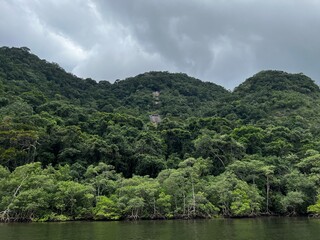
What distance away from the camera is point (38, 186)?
4212 centimetres

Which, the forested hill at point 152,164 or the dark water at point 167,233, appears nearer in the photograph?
the dark water at point 167,233

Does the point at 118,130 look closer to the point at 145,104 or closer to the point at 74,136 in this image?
the point at 74,136

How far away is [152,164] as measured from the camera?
186ft

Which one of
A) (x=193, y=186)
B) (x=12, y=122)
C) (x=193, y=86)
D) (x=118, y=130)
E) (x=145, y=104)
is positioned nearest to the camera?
(x=193, y=186)

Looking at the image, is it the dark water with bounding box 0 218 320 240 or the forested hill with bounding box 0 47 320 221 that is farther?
the forested hill with bounding box 0 47 320 221

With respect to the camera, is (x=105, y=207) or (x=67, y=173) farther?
(x=67, y=173)

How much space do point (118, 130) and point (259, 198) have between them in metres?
31.5

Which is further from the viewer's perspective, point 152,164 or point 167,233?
point 152,164

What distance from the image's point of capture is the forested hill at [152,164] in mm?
42250

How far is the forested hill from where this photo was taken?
42250 mm

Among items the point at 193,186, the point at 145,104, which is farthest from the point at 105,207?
the point at 145,104

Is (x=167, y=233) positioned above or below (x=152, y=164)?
below

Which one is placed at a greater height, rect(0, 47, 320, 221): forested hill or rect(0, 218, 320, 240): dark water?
rect(0, 47, 320, 221): forested hill

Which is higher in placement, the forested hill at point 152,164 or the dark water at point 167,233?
the forested hill at point 152,164
